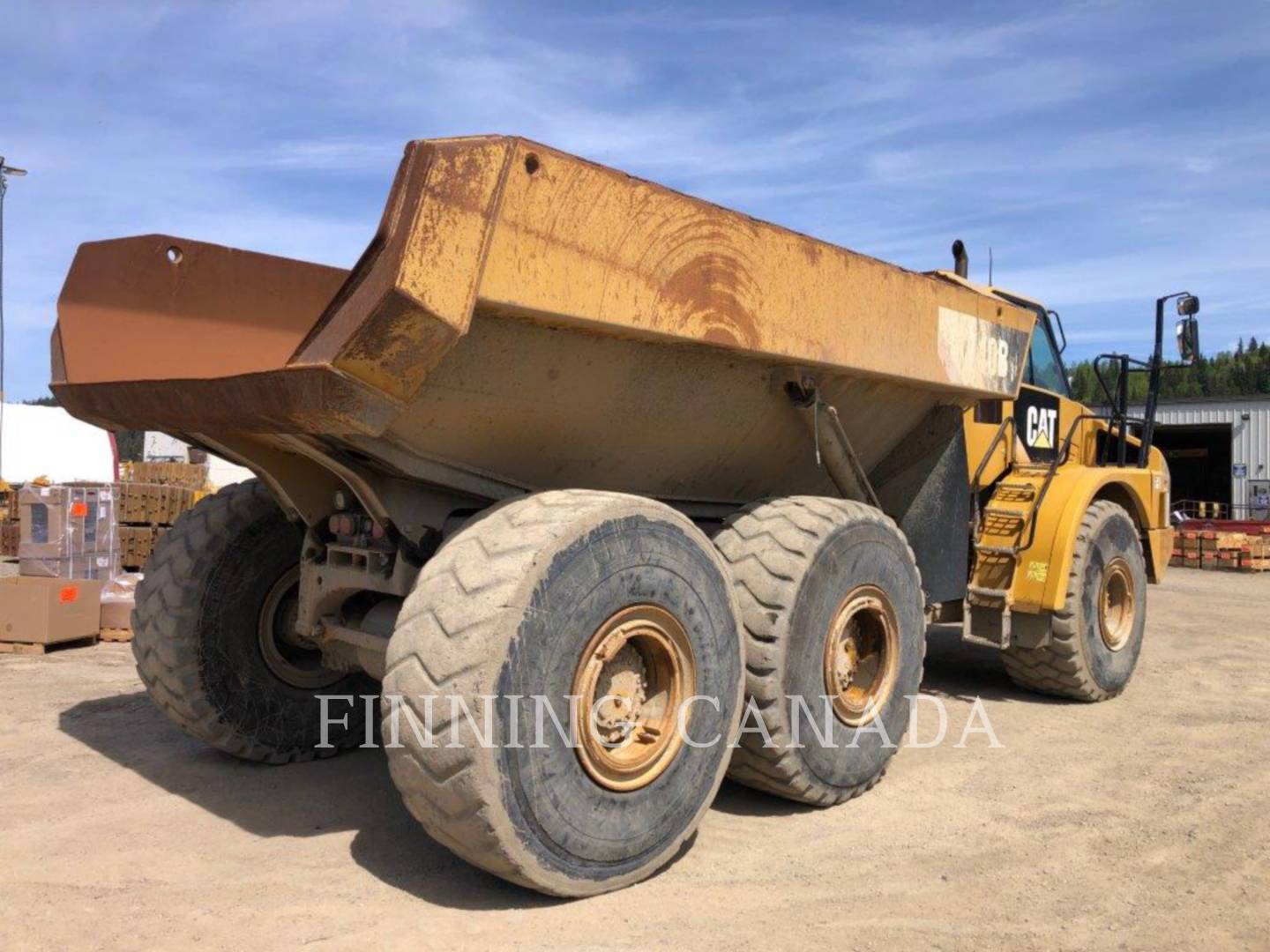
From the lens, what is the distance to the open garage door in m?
37.3

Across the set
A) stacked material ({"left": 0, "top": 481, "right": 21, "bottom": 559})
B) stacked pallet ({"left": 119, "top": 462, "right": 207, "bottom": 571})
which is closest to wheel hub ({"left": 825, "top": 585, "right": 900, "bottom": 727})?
stacked pallet ({"left": 119, "top": 462, "right": 207, "bottom": 571})

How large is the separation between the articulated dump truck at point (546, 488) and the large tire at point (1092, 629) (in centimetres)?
116

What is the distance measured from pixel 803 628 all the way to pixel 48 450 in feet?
82.9

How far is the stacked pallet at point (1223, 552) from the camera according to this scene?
58.1 ft

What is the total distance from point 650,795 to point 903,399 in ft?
8.21

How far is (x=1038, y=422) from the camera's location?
6.68 m

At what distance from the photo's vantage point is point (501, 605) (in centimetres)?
300

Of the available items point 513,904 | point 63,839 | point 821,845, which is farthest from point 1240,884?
point 63,839

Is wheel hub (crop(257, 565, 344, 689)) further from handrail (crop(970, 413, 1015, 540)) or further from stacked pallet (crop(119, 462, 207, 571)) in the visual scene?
stacked pallet (crop(119, 462, 207, 571))

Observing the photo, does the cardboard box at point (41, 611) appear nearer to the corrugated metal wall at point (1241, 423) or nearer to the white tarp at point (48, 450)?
the white tarp at point (48, 450)

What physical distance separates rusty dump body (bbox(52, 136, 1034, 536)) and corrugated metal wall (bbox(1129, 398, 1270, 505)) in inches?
1189

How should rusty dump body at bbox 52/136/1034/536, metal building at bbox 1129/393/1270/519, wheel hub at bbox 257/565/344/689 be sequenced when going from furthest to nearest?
metal building at bbox 1129/393/1270/519, wheel hub at bbox 257/565/344/689, rusty dump body at bbox 52/136/1034/536

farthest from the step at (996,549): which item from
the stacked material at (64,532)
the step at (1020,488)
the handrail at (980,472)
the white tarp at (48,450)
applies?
the white tarp at (48,450)

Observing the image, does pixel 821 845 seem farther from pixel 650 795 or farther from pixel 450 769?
pixel 450 769
